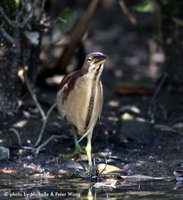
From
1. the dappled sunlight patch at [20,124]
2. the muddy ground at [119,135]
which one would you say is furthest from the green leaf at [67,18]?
the dappled sunlight patch at [20,124]

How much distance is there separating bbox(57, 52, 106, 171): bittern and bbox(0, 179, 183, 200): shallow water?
0.48m

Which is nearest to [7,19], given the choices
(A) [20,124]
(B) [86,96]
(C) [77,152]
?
(A) [20,124]

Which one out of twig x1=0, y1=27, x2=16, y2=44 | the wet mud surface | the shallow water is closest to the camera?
the shallow water

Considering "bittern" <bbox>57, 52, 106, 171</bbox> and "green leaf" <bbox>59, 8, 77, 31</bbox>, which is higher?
"green leaf" <bbox>59, 8, 77, 31</bbox>

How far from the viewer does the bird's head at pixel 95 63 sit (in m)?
3.72

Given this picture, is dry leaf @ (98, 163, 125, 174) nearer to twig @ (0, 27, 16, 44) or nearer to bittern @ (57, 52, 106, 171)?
bittern @ (57, 52, 106, 171)

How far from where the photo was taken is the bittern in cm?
380

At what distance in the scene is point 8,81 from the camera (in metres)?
5.11

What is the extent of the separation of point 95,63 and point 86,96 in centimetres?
40

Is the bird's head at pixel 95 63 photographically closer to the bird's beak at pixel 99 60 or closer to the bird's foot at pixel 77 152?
the bird's beak at pixel 99 60

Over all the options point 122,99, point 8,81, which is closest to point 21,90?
point 8,81

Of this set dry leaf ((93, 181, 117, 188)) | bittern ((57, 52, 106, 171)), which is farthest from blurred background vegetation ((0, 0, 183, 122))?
dry leaf ((93, 181, 117, 188))

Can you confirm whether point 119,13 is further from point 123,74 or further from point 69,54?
point 69,54

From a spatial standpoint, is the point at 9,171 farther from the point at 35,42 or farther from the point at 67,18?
the point at 67,18
